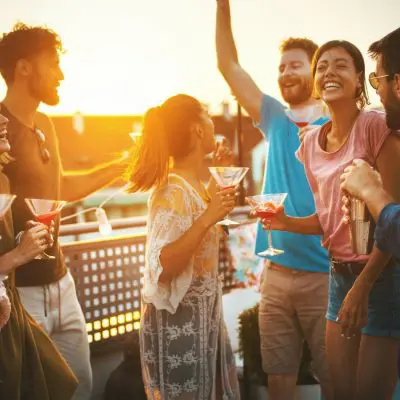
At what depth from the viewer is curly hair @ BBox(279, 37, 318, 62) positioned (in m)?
2.96

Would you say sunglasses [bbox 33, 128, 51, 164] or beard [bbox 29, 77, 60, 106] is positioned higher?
beard [bbox 29, 77, 60, 106]

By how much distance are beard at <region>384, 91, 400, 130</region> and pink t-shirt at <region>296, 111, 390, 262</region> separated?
0.23 ft

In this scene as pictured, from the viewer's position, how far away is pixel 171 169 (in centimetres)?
230

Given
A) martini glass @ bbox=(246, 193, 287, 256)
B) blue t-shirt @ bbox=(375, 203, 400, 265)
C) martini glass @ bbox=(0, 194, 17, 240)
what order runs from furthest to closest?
martini glass @ bbox=(246, 193, 287, 256) → martini glass @ bbox=(0, 194, 17, 240) → blue t-shirt @ bbox=(375, 203, 400, 265)

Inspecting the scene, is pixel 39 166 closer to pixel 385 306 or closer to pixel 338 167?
pixel 338 167

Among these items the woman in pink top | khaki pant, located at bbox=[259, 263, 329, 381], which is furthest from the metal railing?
the woman in pink top

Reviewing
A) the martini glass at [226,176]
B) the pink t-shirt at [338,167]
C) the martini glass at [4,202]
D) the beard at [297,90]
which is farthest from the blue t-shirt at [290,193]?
the martini glass at [4,202]

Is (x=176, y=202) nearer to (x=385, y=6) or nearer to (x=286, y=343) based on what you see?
(x=286, y=343)

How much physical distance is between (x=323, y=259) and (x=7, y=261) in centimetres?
155

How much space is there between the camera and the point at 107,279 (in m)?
3.19

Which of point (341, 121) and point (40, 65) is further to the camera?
point (40, 65)

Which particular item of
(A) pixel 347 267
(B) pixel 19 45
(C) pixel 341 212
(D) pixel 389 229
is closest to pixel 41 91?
(B) pixel 19 45

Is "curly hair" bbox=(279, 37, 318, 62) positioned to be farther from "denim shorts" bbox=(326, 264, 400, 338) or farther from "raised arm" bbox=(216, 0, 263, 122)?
"denim shorts" bbox=(326, 264, 400, 338)

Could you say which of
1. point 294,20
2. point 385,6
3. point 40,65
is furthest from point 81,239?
point 385,6
